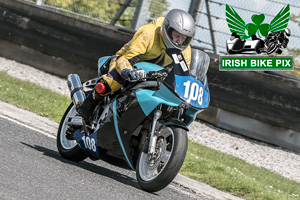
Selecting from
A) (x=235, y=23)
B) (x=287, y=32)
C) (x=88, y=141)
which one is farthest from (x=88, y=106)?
(x=235, y=23)

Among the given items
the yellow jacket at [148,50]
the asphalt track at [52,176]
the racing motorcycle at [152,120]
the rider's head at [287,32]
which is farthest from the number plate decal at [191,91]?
the rider's head at [287,32]

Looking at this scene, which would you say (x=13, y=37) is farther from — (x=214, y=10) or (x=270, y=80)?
(x=270, y=80)

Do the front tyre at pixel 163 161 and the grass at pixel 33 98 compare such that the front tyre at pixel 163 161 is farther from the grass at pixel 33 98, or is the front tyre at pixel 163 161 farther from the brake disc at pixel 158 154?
the grass at pixel 33 98

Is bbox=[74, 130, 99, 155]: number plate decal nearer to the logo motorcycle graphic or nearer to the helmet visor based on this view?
the helmet visor

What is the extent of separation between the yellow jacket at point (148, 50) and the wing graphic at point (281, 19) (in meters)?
4.91

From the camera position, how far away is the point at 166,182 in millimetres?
5574

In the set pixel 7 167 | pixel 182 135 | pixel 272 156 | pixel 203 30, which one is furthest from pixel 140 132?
pixel 203 30

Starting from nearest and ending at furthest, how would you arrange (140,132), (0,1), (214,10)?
1. (140,132)
2. (214,10)
3. (0,1)

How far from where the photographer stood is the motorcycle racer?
236 inches

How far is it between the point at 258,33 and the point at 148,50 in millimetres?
5486

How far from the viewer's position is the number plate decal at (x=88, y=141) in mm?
6457

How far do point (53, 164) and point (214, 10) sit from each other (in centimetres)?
634

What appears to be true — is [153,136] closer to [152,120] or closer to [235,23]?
[152,120]

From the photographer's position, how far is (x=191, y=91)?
566cm
